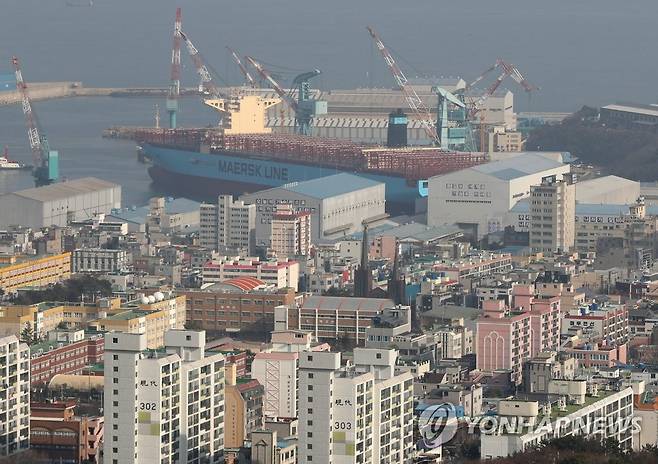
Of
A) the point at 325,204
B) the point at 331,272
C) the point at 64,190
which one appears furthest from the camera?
the point at 64,190

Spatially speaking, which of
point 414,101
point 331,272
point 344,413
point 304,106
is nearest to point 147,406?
point 344,413

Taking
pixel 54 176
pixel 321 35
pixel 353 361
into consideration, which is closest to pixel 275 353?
pixel 353 361

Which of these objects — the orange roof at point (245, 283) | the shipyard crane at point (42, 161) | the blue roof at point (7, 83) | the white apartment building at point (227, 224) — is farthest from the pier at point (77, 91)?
the orange roof at point (245, 283)

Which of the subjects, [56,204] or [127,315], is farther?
[56,204]

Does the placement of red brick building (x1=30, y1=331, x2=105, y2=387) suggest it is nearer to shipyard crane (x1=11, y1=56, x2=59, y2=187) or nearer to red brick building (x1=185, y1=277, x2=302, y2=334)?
red brick building (x1=185, y1=277, x2=302, y2=334)

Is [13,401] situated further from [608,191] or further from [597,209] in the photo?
[608,191]

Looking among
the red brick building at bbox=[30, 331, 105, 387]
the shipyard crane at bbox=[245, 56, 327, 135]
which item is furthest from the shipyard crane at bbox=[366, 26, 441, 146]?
the red brick building at bbox=[30, 331, 105, 387]
